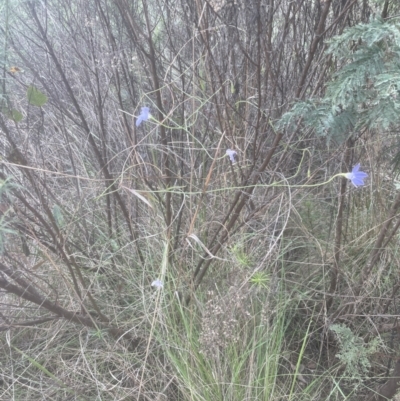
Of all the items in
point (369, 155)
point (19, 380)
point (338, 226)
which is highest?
point (369, 155)

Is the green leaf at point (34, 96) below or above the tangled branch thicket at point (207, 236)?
above

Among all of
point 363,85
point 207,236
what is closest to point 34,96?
point 207,236

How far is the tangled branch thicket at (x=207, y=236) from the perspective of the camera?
1378 mm

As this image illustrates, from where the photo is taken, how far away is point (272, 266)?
1674 mm

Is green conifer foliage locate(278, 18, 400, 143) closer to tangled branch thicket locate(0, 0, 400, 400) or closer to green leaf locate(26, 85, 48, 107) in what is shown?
tangled branch thicket locate(0, 0, 400, 400)

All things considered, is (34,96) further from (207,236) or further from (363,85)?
(363,85)

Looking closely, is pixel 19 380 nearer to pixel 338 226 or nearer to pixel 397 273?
pixel 338 226

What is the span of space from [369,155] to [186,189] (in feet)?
2.30

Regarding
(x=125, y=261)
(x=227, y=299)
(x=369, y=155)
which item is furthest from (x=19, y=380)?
(x=369, y=155)

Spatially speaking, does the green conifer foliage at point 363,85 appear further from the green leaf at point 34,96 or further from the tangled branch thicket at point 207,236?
the green leaf at point 34,96

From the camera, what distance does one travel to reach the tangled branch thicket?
1.38 m

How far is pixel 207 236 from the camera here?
1.72 meters

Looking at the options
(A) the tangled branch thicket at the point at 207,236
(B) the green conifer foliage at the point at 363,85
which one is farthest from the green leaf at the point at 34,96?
(B) the green conifer foliage at the point at 363,85

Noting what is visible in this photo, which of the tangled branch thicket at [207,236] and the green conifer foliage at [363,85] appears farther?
the tangled branch thicket at [207,236]
